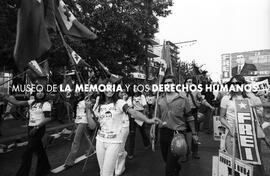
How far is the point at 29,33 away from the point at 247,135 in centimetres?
313

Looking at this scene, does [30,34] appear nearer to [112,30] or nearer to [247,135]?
[247,135]

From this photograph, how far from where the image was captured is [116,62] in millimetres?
14055

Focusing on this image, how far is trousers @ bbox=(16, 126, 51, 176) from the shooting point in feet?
14.3

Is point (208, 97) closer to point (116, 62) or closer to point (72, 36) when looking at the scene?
point (116, 62)

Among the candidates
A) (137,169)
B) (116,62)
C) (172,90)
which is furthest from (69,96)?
(172,90)

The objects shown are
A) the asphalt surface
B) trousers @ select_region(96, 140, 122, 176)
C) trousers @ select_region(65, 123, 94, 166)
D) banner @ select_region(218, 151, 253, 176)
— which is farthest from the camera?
trousers @ select_region(65, 123, 94, 166)

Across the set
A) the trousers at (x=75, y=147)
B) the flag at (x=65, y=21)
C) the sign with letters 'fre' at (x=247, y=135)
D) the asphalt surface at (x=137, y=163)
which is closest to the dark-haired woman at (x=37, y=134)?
the asphalt surface at (x=137, y=163)

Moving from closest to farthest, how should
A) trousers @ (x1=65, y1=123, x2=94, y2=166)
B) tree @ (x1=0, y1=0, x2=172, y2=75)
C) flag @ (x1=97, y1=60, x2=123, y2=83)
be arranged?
flag @ (x1=97, y1=60, x2=123, y2=83), trousers @ (x1=65, y1=123, x2=94, y2=166), tree @ (x1=0, y1=0, x2=172, y2=75)

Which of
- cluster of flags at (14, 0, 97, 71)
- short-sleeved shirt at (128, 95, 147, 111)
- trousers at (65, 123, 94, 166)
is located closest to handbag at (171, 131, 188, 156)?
cluster of flags at (14, 0, 97, 71)

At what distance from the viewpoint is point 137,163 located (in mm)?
5699

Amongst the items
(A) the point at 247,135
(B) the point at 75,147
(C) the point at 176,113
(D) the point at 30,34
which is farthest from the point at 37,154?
(A) the point at 247,135

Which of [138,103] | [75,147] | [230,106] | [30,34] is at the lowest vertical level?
[75,147]

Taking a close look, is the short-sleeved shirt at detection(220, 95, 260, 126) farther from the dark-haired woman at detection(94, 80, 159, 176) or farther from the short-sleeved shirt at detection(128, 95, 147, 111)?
the short-sleeved shirt at detection(128, 95, 147, 111)

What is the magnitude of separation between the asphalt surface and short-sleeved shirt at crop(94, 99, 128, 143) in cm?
181
